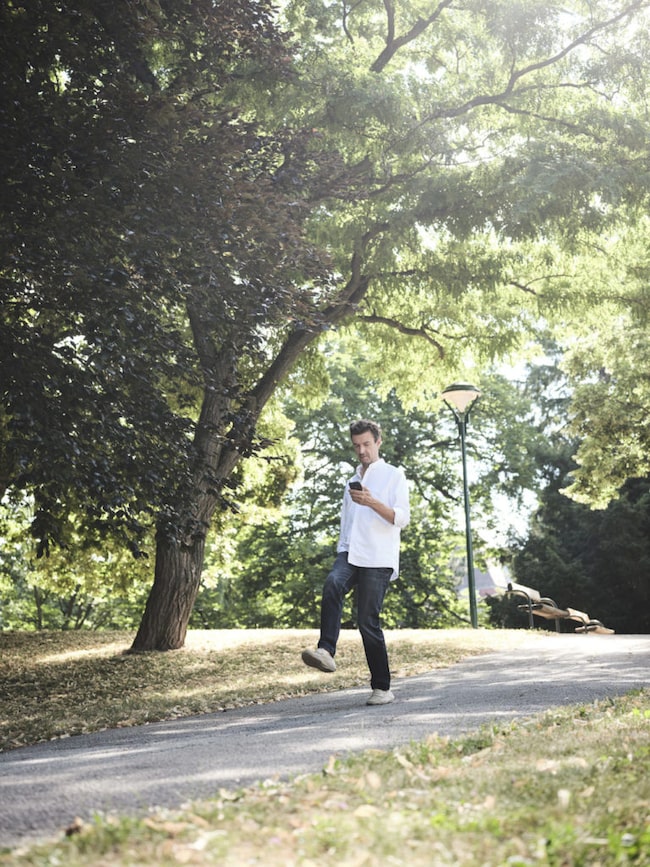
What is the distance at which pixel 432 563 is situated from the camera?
1246 inches

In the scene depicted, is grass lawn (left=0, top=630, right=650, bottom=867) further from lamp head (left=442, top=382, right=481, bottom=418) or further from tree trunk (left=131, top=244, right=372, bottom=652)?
lamp head (left=442, top=382, right=481, bottom=418)

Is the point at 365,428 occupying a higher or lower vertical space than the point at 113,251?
lower

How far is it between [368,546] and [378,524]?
7.4 inches

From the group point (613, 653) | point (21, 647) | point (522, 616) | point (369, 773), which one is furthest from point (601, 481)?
point (369, 773)

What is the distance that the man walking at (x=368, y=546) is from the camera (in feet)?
22.3

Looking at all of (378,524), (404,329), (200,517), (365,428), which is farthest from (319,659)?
(404,329)

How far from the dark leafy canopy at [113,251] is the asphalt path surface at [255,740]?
228cm

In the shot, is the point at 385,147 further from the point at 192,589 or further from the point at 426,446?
the point at 426,446

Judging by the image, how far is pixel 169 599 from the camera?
1327 cm

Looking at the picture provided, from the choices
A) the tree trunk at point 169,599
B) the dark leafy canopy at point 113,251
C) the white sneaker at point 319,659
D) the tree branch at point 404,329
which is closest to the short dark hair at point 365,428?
the white sneaker at point 319,659

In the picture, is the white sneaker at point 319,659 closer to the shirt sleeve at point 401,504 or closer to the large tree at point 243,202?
the shirt sleeve at point 401,504

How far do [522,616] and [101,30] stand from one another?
2652 centimetres

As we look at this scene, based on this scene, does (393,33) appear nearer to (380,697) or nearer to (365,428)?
(365,428)

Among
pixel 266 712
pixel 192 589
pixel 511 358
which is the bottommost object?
pixel 266 712
